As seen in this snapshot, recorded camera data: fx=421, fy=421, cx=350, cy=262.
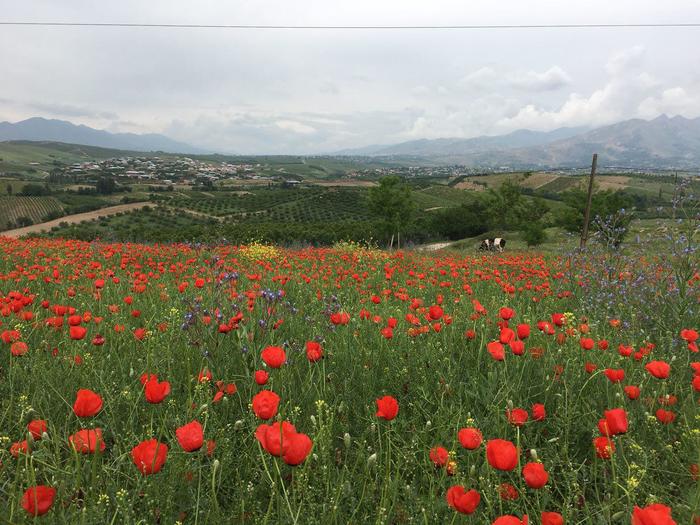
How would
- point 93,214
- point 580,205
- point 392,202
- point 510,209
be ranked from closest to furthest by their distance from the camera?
point 580,205 < point 392,202 < point 510,209 < point 93,214

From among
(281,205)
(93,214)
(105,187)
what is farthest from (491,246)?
(105,187)

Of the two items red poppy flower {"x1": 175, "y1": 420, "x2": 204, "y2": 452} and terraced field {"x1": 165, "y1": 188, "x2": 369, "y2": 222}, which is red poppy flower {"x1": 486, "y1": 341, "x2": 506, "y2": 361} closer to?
red poppy flower {"x1": 175, "y1": 420, "x2": 204, "y2": 452}

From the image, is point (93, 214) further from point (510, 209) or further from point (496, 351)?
point (496, 351)

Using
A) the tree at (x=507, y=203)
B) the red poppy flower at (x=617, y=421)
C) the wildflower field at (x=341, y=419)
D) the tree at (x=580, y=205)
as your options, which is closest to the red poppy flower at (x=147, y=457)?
the wildflower field at (x=341, y=419)

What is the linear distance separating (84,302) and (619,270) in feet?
21.8

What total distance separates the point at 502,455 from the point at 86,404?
146 centimetres

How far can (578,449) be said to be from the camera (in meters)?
2.19

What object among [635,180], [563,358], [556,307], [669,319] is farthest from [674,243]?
[635,180]

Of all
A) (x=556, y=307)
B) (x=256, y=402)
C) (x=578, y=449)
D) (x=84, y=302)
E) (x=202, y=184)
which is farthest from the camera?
(x=202, y=184)

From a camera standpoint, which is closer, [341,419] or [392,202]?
[341,419]

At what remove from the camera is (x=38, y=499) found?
3.96ft

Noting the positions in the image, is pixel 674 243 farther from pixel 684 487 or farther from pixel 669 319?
pixel 684 487

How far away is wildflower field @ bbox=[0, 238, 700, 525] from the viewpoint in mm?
1524

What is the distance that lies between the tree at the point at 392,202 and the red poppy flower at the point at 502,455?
123 feet
